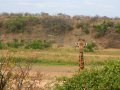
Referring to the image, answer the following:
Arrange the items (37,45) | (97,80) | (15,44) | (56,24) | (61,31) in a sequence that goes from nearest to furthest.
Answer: (97,80), (37,45), (15,44), (61,31), (56,24)

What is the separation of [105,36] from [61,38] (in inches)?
215

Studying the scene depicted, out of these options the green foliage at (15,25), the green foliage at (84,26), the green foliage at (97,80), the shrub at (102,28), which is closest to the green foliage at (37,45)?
the green foliage at (15,25)

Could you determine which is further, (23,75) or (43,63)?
(43,63)

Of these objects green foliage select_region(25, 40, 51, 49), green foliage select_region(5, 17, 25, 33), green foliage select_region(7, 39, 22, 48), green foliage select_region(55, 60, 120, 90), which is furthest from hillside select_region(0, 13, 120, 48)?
green foliage select_region(55, 60, 120, 90)

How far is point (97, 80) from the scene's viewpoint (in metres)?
9.84

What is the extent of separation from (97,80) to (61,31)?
53.3 m

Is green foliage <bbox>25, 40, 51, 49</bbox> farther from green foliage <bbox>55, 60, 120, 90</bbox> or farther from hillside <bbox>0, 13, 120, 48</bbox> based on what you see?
green foliage <bbox>55, 60, 120, 90</bbox>

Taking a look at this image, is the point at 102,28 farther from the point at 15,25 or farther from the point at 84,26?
the point at 15,25

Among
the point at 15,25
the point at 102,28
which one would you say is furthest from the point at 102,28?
the point at 15,25

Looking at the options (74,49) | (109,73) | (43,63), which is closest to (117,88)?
(109,73)

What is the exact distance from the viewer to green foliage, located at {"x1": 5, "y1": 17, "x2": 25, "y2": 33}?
204ft

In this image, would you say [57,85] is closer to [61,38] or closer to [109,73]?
[109,73]

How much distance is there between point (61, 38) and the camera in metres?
59.8

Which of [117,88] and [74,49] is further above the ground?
[117,88]
